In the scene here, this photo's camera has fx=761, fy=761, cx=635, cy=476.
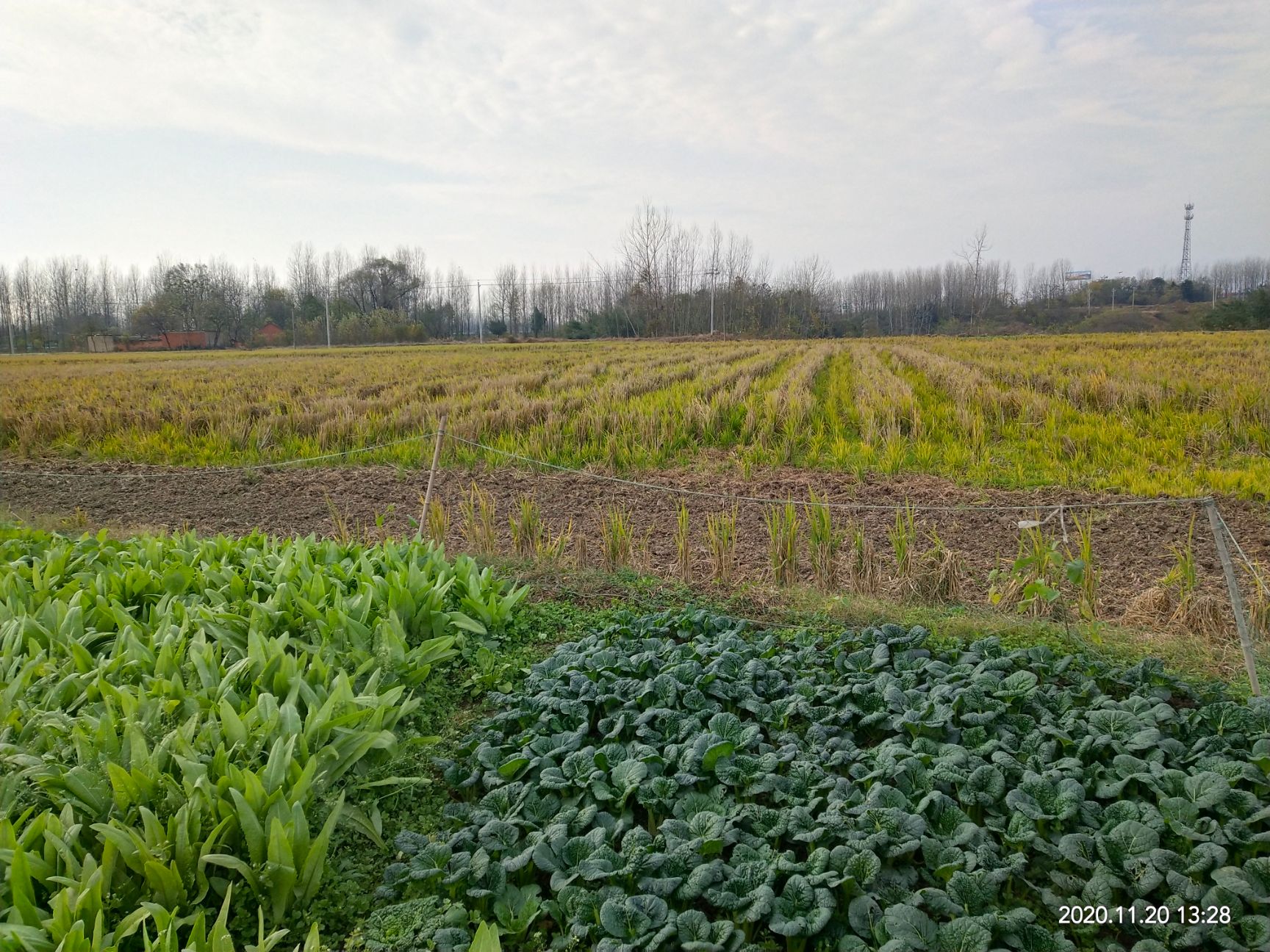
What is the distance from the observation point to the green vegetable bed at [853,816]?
1835 millimetres

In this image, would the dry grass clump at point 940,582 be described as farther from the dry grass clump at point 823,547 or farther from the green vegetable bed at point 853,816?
the green vegetable bed at point 853,816

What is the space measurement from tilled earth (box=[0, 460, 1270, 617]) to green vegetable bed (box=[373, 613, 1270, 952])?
1731 mm

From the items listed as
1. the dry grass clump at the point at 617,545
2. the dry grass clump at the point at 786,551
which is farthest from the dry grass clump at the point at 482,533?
the dry grass clump at the point at 786,551

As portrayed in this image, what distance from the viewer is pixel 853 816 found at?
2.17 metres

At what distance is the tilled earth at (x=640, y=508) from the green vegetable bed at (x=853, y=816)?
1731 millimetres

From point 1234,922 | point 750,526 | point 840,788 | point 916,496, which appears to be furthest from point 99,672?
point 916,496

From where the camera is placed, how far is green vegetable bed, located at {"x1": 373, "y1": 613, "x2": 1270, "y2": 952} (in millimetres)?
1835

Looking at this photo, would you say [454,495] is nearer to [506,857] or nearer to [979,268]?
[506,857]

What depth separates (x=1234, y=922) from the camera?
1.77m

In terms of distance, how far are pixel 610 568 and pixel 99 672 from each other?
2.68 metres

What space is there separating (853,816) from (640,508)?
14.2 feet
